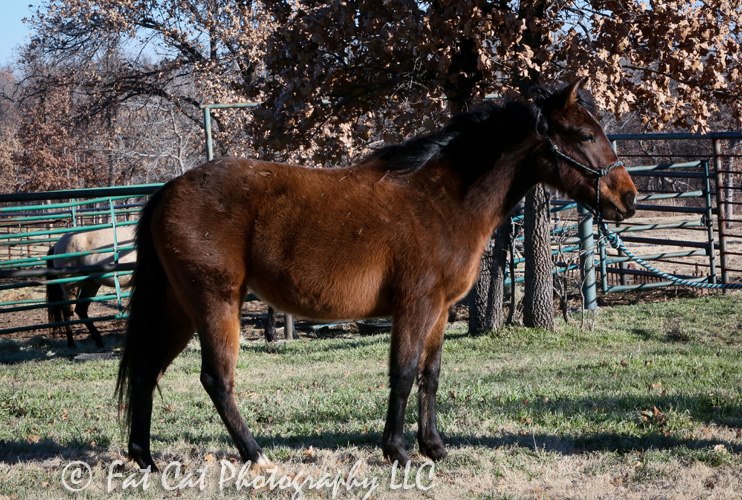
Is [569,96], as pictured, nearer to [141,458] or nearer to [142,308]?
[142,308]

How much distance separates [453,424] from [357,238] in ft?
5.45

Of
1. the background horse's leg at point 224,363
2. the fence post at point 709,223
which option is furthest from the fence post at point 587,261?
the background horse's leg at point 224,363

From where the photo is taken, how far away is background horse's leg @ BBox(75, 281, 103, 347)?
11.7 meters

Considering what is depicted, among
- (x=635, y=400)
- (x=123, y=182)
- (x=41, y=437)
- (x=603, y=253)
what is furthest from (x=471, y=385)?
(x=123, y=182)

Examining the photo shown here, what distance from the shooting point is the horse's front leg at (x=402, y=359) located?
4730 mm

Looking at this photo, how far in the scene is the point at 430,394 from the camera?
507cm

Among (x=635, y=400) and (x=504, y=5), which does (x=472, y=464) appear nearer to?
(x=635, y=400)

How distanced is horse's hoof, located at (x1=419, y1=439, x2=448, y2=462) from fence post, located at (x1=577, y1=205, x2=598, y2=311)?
7115mm

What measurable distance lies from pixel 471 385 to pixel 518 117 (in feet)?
9.17

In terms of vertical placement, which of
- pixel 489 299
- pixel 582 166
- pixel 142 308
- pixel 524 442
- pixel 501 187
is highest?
pixel 582 166

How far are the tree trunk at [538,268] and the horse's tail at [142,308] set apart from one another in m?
6.13

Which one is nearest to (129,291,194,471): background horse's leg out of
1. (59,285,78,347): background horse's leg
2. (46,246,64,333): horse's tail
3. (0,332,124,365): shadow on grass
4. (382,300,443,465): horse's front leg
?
(382,300,443,465): horse's front leg

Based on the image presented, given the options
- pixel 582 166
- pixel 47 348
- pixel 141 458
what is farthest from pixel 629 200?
pixel 47 348

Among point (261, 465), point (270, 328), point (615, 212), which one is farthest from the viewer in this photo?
point (270, 328)
